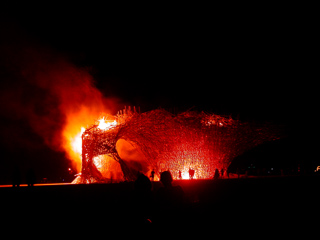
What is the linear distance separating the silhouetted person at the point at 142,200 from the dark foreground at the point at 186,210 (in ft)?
0.06

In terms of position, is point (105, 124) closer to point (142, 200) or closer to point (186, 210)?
point (142, 200)

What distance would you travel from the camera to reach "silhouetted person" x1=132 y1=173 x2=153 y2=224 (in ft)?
17.2

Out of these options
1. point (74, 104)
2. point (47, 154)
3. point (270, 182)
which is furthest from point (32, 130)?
point (270, 182)

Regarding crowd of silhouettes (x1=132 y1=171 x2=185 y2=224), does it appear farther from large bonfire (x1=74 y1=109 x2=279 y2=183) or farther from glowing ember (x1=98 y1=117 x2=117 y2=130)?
large bonfire (x1=74 y1=109 x2=279 y2=183)

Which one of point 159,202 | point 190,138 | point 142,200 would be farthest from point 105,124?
point 159,202

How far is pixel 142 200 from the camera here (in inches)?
207

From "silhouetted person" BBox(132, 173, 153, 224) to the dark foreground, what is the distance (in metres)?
0.02

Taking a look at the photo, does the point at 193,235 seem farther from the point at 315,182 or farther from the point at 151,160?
the point at 151,160

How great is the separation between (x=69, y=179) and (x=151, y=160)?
9415 mm

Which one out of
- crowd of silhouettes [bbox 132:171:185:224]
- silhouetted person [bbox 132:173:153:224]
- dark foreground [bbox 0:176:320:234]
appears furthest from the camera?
dark foreground [bbox 0:176:320:234]

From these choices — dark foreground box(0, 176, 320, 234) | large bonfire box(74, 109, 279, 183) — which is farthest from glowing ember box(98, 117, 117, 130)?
dark foreground box(0, 176, 320, 234)

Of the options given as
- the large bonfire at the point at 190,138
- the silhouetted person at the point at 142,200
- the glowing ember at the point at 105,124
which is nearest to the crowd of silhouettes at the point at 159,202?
the silhouetted person at the point at 142,200

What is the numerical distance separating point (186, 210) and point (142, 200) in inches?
30.5

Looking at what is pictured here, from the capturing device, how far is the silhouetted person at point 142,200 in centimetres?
524
